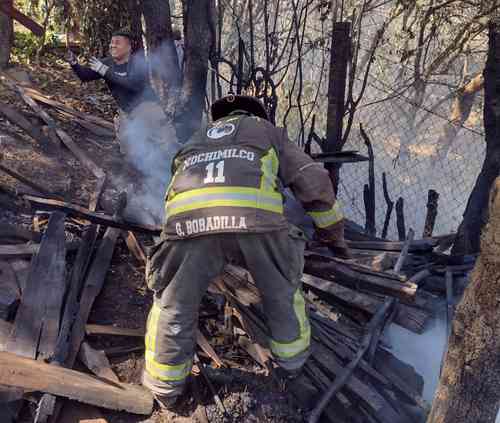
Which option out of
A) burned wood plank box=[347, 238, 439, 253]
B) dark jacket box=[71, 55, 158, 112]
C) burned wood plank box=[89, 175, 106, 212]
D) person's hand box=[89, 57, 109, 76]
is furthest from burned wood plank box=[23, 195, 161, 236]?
person's hand box=[89, 57, 109, 76]

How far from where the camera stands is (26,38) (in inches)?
368

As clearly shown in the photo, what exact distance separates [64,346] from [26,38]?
821 centimetres

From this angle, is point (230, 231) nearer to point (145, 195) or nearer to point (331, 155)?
point (331, 155)

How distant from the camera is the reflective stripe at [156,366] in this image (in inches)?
116

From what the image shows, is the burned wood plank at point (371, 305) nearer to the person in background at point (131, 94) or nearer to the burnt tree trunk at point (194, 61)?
the burnt tree trunk at point (194, 61)

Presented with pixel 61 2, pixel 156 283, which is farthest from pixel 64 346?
pixel 61 2

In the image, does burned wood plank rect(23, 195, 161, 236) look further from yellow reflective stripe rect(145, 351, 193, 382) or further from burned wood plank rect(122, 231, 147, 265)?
yellow reflective stripe rect(145, 351, 193, 382)

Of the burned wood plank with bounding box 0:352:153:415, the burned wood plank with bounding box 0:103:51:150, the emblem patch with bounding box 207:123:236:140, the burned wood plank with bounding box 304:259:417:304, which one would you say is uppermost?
the burned wood plank with bounding box 0:103:51:150

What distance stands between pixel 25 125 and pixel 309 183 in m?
4.79

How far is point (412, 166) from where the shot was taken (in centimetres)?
784

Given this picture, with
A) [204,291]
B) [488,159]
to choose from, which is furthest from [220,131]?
[488,159]

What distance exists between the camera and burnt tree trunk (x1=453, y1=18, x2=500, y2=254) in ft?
13.1

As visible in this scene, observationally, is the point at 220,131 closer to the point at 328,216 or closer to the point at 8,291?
the point at 328,216

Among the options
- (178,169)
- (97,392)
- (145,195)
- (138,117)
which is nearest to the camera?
(97,392)
